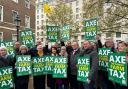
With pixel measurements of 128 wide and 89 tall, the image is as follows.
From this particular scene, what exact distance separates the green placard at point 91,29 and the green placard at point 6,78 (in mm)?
→ 3212

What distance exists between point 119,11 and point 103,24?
5.07ft

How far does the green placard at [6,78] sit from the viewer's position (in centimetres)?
947

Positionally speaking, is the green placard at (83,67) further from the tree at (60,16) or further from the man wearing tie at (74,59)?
the tree at (60,16)

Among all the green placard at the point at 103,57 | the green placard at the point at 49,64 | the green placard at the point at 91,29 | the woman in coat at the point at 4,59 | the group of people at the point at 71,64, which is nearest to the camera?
the group of people at the point at 71,64

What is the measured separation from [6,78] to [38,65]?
79.3 inches

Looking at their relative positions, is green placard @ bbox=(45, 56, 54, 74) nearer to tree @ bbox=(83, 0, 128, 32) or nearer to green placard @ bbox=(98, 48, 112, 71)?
green placard @ bbox=(98, 48, 112, 71)

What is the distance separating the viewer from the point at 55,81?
454 inches

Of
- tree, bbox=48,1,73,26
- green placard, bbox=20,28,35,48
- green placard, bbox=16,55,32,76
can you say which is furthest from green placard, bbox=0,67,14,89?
tree, bbox=48,1,73,26

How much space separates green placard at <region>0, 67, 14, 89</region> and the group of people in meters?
0.38

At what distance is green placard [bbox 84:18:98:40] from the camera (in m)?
11.6

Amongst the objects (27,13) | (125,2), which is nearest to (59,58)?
(125,2)

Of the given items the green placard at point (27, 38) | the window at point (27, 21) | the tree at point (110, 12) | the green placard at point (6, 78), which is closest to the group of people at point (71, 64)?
the green placard at point (6, 78)

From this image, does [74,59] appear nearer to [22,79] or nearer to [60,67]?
[60,67]

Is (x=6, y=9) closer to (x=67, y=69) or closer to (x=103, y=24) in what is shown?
(x=103, y=24)
